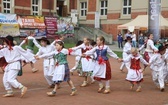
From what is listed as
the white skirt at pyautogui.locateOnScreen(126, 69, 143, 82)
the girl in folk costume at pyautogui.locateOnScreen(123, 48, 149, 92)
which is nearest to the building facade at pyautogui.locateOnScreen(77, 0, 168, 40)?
the girl in folk costume at pyautogui.locateOnScreen(123, 48, 149, 92)

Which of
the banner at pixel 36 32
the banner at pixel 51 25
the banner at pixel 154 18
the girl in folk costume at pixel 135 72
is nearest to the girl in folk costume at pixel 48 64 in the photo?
the girl in folk costume at pixel 135 72

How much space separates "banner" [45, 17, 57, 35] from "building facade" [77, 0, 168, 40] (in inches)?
321

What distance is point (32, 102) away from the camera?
27.7 feet

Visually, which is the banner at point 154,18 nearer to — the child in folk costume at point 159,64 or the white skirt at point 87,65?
the child in folk costume at point 159,64

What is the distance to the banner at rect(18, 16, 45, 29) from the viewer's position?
30837 mm

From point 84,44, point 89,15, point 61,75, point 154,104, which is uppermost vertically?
point 89,15

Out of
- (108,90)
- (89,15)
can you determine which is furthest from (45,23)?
(108,90)

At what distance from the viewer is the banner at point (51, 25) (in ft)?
108

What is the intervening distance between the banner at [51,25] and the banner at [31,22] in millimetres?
551

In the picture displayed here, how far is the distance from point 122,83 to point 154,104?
329cm

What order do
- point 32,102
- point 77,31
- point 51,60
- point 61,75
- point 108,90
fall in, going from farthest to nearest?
1. point 77,31
2. point 51,60
3. point 108,90
4. point 61,75
5. point 32,102

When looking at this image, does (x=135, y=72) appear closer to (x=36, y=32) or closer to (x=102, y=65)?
(x=102, y=65)

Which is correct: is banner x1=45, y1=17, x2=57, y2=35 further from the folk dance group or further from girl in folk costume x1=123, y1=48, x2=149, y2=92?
girl in folk costume x1=123, y1=48, x2=149, y2=92

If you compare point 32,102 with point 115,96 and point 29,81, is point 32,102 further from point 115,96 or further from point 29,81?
point 29,81
